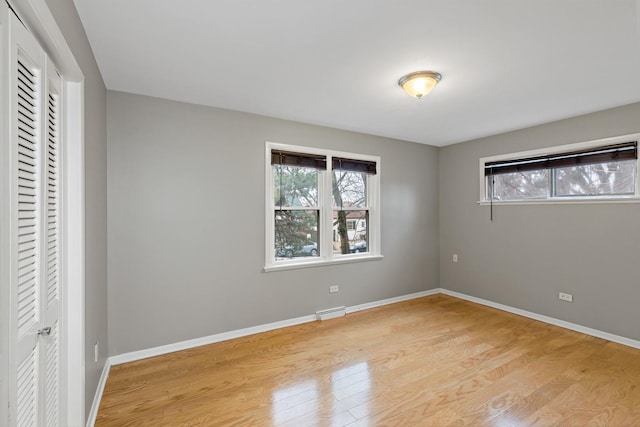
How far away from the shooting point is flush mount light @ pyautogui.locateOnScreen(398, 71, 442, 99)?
243cm

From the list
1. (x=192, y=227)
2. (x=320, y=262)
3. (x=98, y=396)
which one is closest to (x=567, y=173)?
(x=320, y=262)

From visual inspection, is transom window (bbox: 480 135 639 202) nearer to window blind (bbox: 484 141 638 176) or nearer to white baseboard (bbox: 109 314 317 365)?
window blind (bbox: 484 141 638 176)

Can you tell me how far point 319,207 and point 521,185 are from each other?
107 inches

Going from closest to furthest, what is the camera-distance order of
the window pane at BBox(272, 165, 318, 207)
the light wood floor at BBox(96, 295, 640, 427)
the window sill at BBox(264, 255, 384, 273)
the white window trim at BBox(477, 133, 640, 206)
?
the light wood floor at BBox(96, 295, 640, 427) → the white window trim at BBox(477, 133, 640, 206) → the window sill at BBox(264, 255, 384, 273) → the window pane at BBox(272, 165, 318, 207)

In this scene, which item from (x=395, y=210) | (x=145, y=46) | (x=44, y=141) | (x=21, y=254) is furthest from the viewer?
(x=395, y=210)

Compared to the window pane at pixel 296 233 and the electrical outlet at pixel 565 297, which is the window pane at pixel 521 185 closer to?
the electrical outlet at pixel 565 297

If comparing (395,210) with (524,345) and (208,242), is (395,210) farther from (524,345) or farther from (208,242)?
(208,242)

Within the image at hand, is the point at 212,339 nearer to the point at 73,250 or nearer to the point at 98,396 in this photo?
the point at 98,396

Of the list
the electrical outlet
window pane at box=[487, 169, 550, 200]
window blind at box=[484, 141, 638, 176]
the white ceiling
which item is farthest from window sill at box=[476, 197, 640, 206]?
Answer: the electrical outlet

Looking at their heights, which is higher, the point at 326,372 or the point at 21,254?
the point at 21,254

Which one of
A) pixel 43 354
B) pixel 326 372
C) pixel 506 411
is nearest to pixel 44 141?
pixel 43 354

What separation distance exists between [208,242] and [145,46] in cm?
180

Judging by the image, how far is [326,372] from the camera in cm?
263

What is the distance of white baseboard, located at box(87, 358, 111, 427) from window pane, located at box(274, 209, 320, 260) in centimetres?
187
